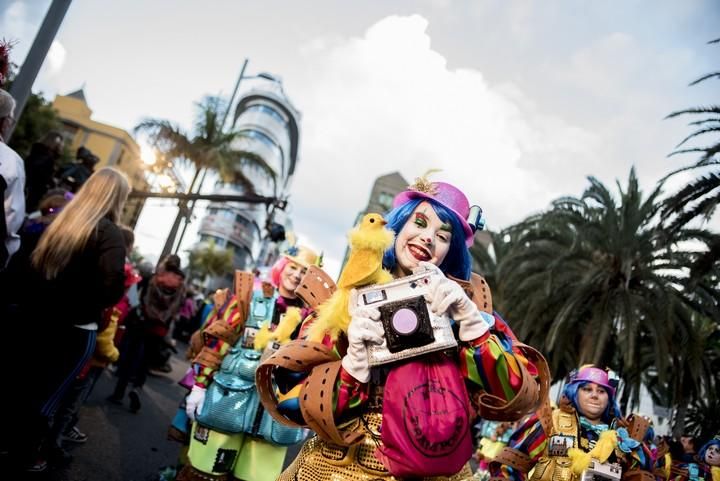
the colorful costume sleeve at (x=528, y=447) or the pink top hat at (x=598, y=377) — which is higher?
the pink top hat at (x=598, y=377)

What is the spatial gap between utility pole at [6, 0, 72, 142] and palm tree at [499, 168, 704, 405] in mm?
10110

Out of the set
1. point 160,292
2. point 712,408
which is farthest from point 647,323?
point 160,292

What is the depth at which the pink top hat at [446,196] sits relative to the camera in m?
1.84

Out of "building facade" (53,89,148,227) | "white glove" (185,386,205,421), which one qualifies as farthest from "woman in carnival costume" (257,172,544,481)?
"building facade" (53,89,148,227)

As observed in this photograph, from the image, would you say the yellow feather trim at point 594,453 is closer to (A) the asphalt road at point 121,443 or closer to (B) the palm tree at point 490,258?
(A) the asphalt road at point 121,443

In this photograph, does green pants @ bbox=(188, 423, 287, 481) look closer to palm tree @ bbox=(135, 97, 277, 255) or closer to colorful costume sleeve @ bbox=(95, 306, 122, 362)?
colorful costume sleeve @ bbox=(95, 306, 122, 362)

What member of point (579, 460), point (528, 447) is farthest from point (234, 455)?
point (579, 460)

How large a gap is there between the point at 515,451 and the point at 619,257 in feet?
30.2

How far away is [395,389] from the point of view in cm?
142

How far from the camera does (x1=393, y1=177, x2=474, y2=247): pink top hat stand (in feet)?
6.03

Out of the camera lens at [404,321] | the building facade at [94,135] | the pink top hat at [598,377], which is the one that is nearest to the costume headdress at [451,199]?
the camera lens at [404,321]

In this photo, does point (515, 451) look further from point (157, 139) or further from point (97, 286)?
point (157, 139)

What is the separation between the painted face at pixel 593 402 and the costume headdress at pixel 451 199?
242 cm

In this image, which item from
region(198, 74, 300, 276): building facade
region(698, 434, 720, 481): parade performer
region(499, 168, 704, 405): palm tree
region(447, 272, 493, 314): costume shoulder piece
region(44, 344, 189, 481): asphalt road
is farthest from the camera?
region(198, 74, 300, 276): building facade
